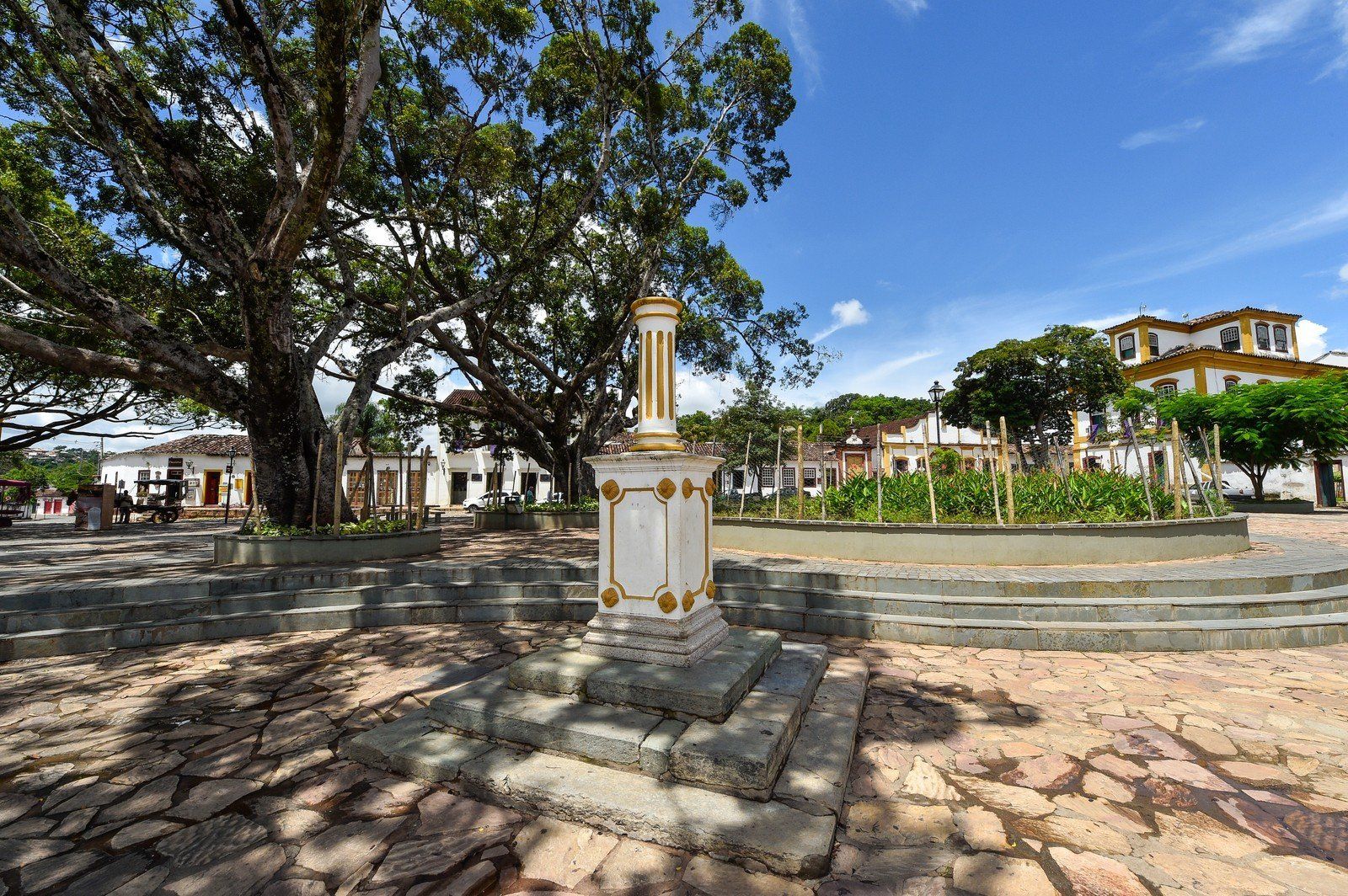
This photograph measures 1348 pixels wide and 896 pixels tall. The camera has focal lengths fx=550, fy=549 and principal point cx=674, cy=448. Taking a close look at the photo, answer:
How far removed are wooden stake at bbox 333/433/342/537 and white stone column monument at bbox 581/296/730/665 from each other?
7.11 metres

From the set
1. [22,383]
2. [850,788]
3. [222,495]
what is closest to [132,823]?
[850,788]

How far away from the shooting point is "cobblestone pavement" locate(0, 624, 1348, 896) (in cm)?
215

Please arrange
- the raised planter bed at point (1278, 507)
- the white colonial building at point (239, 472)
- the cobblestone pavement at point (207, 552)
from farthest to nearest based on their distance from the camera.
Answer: the white colonial building at point (239, 472) → the raised planter bed at point (1278, 507) → the cobblestone pavement at point (207, 552)

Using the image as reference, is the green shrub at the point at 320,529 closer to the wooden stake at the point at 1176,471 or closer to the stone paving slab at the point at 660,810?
the stone paving slab at the point at 660,810

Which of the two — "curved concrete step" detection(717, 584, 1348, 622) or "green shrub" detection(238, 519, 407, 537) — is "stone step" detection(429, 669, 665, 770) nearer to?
"curved concrete step" detection(717, 584, 1348, 622)

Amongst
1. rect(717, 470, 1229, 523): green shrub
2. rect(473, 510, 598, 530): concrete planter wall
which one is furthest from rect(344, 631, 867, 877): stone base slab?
rect(473, 510, 598, 530): concrete planter wall

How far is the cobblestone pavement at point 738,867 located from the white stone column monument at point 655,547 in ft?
4.11

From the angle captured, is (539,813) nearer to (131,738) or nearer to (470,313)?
(131,738)

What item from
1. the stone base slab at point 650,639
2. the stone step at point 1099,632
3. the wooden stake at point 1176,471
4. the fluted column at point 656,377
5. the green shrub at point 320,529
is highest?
the fluted column at point 656,377

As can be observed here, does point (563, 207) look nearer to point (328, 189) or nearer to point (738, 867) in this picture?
point (328, 189)

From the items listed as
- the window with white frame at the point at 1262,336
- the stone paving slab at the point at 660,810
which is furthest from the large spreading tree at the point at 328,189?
the window with white frame at the point at 1262,336

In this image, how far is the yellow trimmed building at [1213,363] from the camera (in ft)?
86.7

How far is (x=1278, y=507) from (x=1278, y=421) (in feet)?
11.3

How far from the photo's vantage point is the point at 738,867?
2238 mm
